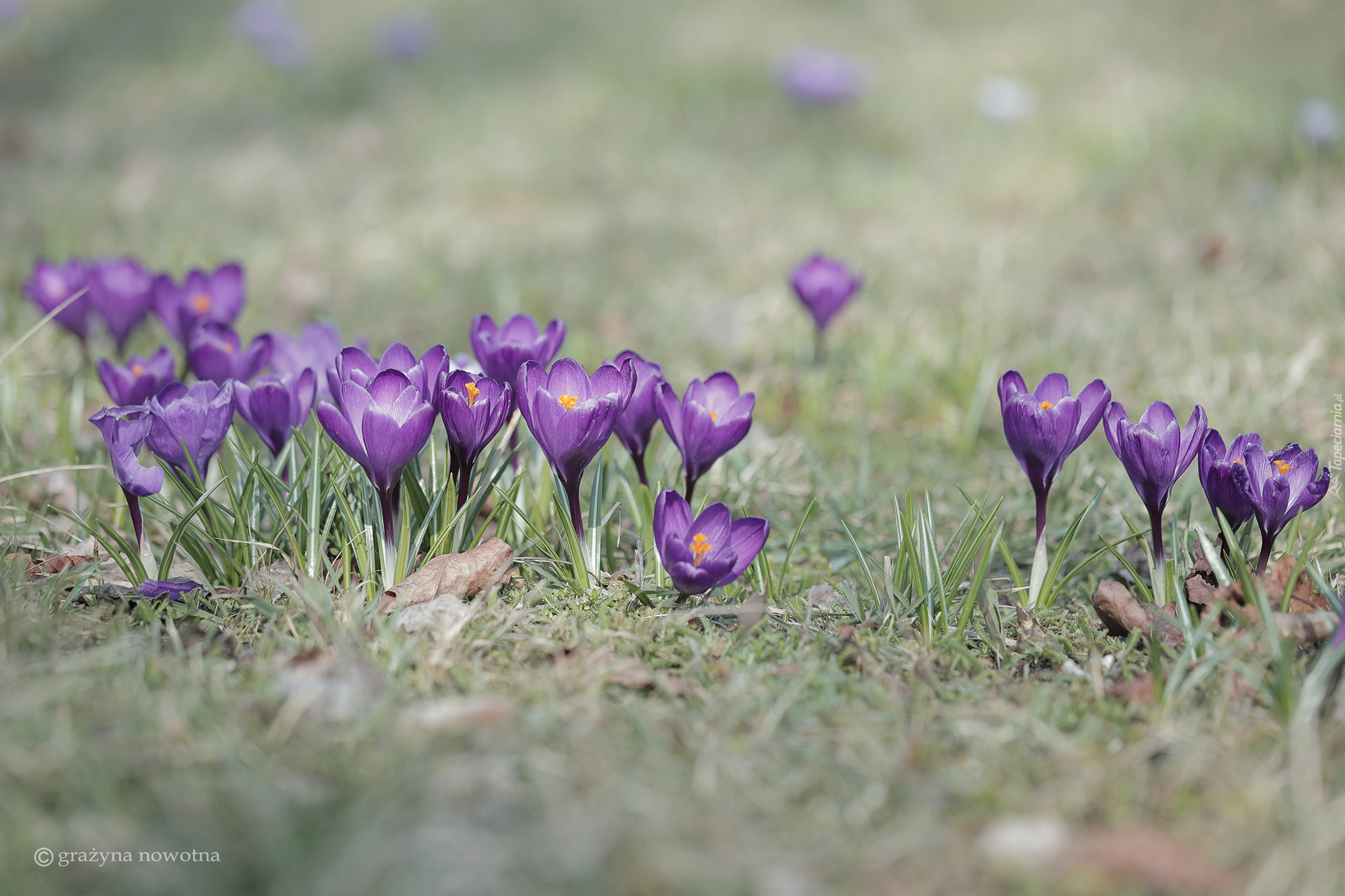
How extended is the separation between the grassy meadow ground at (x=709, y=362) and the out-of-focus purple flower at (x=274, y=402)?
373 millimetres

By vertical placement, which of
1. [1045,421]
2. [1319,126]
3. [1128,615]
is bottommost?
[1128,615]

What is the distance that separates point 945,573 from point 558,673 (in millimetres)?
715

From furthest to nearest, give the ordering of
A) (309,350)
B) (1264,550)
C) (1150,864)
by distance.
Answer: (309,350), (1264,550), (1150,864)

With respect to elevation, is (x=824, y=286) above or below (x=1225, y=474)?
above

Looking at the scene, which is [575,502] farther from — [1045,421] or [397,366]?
[1045,421]

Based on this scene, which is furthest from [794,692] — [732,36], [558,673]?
[732,36]

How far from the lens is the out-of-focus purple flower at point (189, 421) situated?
1.78 meters

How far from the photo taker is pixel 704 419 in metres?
1.86

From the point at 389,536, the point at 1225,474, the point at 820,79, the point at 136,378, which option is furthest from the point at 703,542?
the point at 820,79

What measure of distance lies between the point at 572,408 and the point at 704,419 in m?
0.30

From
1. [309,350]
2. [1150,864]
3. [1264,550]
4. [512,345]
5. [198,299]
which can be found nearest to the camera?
[1150,864]

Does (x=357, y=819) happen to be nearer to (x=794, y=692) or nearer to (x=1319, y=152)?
(x=794, y=692)

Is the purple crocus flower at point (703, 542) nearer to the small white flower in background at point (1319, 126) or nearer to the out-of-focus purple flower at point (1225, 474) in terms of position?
the out-of-focus purple flower at point (1225, 474)

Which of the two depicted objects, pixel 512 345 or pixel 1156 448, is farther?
pixel 512 345
